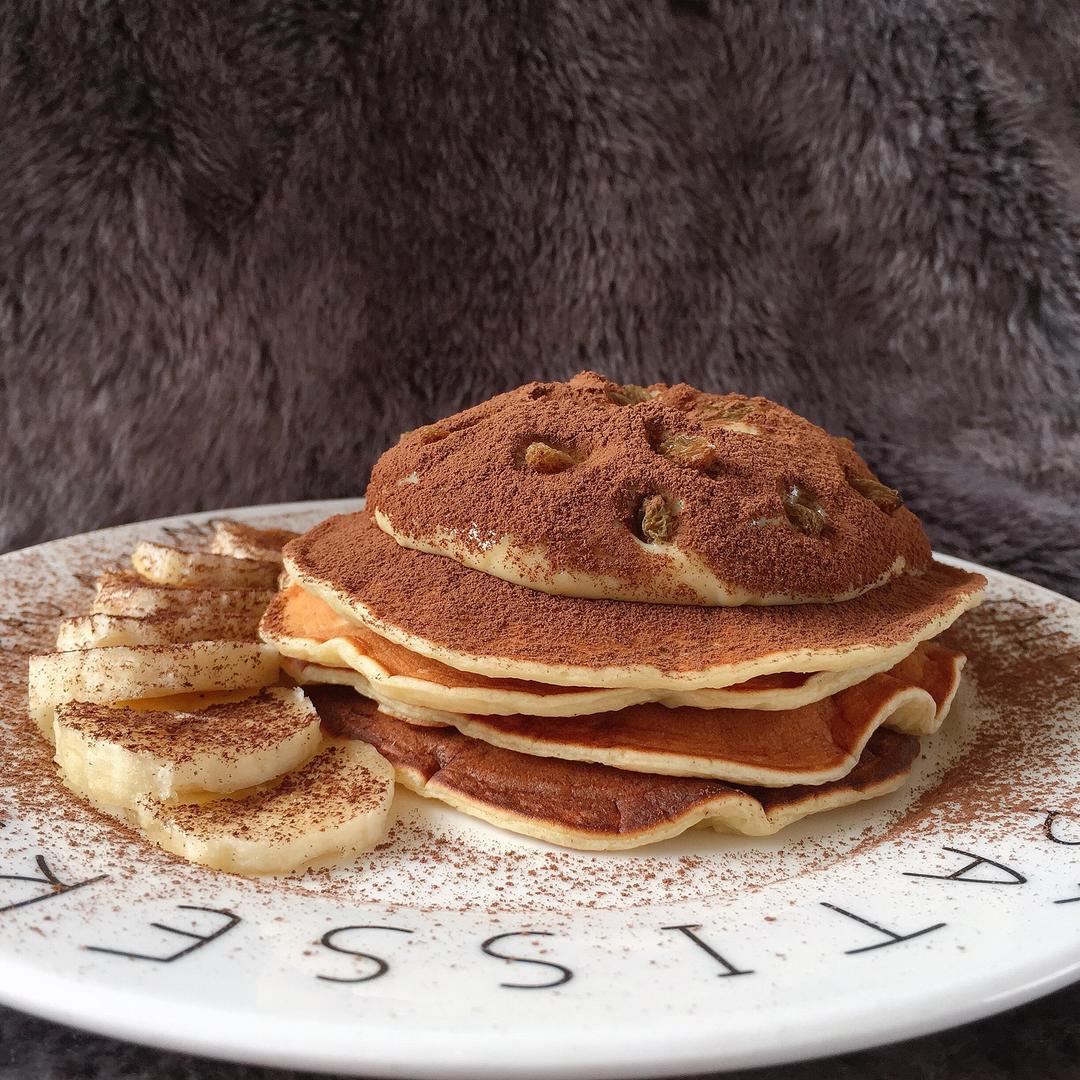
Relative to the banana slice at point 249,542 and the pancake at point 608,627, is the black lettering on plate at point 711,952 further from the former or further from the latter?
the banana slice at point 249,542

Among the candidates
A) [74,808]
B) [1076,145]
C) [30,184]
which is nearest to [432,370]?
[30,184]

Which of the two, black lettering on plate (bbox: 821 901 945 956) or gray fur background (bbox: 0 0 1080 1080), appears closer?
black lettering on plate (bbox: 821 901 945 956)

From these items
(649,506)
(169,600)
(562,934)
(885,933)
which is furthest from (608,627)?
(169,600)

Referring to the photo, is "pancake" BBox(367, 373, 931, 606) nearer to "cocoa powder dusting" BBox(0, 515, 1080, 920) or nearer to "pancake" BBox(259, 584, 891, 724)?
"pancake" BBox(259, 584, 891, 724)

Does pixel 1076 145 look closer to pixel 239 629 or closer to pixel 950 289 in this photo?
pixel 950 289

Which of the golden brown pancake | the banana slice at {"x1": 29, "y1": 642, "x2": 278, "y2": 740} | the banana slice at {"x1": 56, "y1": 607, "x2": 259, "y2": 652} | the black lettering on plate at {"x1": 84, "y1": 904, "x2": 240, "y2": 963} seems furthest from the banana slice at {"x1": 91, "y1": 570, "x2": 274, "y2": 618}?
the black lettering on plate at {"x1": 84, "y1": 904, "x2": 240, "y2": 963}
